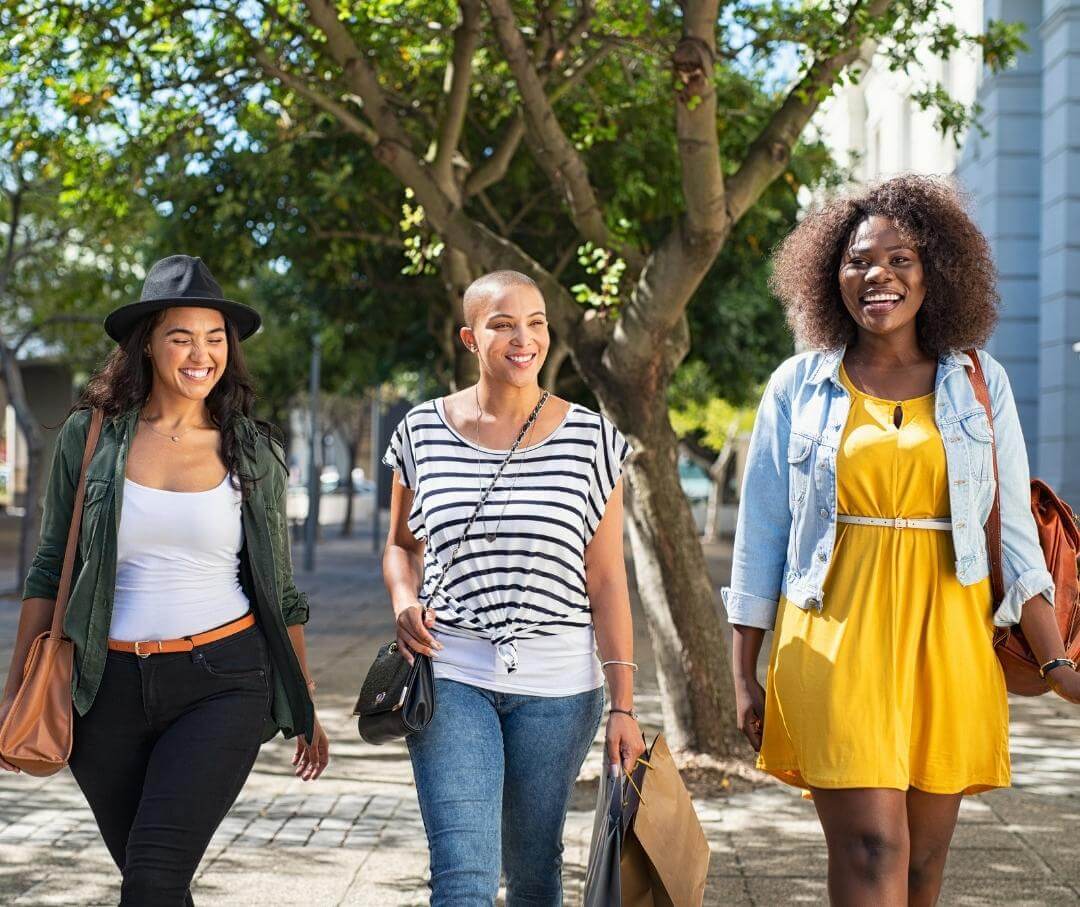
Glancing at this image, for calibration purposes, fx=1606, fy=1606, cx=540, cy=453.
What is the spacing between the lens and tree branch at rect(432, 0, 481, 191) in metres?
9.24

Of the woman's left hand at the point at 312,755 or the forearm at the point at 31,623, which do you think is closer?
the forearm at the point at 31,623

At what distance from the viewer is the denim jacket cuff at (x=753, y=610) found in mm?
3752

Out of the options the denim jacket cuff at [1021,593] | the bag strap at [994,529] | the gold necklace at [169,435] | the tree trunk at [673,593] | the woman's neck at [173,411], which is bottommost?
the tree trunk at [673,593]

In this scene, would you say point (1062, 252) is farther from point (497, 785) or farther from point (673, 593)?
point (497, 785)

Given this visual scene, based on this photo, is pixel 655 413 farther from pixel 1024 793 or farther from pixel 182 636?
pixel 182 636

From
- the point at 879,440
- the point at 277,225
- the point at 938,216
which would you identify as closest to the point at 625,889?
the point at 879,440

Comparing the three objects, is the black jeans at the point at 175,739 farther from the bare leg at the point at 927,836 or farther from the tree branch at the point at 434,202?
the tree branch at the point at 434,202

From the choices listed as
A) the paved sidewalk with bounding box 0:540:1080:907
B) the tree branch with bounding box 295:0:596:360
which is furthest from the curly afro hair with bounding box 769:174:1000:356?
the tree branch with bounding box 295:0:596:360

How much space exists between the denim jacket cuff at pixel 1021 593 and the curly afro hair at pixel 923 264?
0.56 m

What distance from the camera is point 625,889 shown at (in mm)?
3369

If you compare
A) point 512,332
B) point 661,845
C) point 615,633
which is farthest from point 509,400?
point 661,845

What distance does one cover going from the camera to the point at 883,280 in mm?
3734

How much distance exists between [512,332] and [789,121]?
14.6ft

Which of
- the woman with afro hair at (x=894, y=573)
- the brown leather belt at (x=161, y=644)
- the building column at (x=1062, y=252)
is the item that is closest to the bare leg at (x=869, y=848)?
the woman with afro hair at (x=894, y=573)
